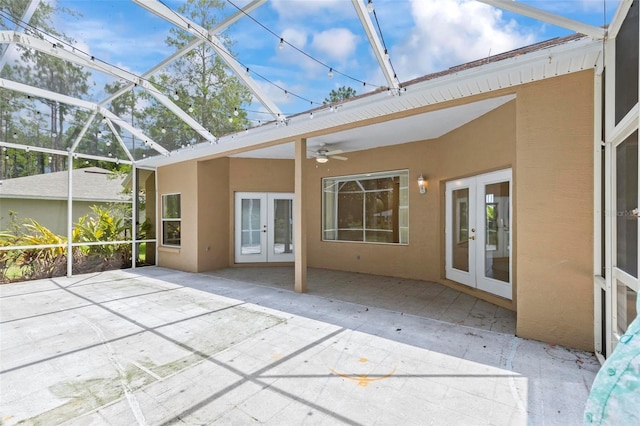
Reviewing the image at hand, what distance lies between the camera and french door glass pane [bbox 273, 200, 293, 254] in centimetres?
857

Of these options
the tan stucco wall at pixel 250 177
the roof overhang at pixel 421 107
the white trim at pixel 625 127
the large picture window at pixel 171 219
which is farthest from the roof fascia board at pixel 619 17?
the large picture window at pixel 171 219

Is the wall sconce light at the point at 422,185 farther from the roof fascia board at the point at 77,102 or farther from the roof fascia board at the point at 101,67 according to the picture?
the roof fascia board at the point at 77,102

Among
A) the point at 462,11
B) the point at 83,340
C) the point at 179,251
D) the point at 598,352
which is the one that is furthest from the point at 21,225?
the point at 598,352

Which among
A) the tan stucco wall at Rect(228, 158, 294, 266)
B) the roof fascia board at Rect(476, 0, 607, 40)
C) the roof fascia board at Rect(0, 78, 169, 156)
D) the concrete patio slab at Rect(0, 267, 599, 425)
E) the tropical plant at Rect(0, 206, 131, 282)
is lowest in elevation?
the concrete patio slab at Rect(0, 267, 599, 425)

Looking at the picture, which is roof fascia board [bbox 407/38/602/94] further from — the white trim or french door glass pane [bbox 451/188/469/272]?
french door glass pane [bbox 451/188/469/272]

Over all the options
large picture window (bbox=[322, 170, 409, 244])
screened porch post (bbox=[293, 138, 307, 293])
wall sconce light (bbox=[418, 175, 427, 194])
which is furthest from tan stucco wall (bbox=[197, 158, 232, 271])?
wall sconce light (bbox=[418, 175, 427, 194])

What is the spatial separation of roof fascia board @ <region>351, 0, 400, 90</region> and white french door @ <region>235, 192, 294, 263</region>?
529 centimetres

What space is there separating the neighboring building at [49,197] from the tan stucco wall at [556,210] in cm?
959

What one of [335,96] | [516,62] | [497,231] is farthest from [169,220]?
[516,62]

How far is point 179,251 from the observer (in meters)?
8.15

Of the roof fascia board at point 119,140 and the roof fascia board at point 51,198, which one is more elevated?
the roof fascia board at point 119,140

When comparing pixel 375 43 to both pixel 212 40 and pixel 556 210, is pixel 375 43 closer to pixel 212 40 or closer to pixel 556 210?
pixel 212 40

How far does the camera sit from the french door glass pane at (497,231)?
4.83 m

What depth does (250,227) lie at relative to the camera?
851 centimetres
